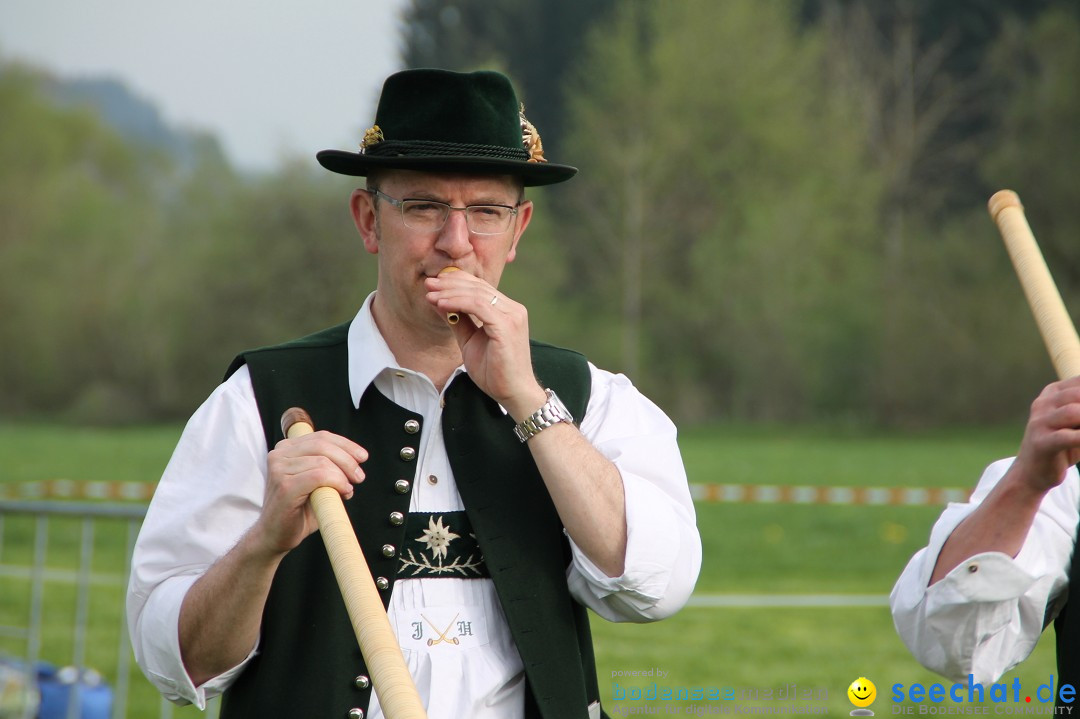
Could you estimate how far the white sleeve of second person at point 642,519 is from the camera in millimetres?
2816

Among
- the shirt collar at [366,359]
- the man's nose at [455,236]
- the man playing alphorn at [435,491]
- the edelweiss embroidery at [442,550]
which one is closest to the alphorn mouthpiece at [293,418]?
the man playing alphorn at [435,491]

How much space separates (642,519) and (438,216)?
77 centimetres

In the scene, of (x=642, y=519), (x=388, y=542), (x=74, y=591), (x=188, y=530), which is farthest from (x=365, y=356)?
(x=74, y=591)

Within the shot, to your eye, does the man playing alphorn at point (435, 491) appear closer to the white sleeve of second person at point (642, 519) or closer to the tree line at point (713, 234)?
the white sleeve of second person at point (642, 519)

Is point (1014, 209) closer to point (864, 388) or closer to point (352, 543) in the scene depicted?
point (352, 543)

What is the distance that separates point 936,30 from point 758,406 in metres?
15.2

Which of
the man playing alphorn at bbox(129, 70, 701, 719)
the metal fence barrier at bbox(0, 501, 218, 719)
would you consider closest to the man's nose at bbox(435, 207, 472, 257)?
the man playing alphorn at bbox(129, 70, 701, 719)

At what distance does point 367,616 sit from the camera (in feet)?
7.47

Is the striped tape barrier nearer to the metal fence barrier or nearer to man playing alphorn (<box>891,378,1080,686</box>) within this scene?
the metal fence barrier

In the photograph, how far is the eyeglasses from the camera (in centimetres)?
295

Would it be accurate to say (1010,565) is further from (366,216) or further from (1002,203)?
(366,216)

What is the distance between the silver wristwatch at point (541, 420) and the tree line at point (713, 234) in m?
33.5

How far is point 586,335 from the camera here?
139 feet

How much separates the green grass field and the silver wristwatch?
4.86 metres
